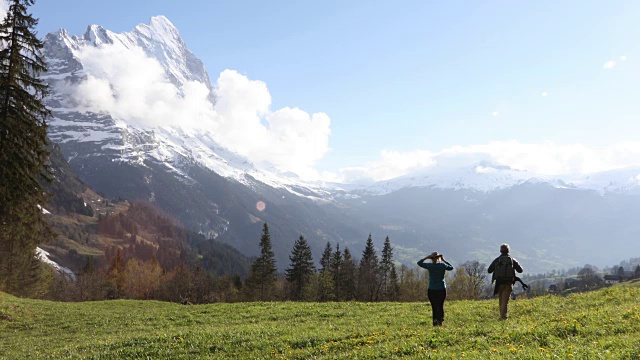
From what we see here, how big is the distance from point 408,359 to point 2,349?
23569mm

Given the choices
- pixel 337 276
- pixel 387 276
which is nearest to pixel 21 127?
pixel 337 276

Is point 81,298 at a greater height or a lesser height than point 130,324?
lesser

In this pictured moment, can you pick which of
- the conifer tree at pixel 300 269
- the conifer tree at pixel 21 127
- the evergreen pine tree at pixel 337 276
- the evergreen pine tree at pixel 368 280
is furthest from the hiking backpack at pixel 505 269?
the conifer tree at pixel 300 269

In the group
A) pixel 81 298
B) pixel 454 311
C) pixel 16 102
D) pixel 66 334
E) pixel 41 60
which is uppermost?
pixel 41 60

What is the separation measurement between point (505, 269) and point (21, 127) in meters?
33.3

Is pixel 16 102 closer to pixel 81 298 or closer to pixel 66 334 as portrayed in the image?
pixel 66 334

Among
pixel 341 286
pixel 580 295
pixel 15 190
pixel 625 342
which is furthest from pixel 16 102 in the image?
pixel 341 286

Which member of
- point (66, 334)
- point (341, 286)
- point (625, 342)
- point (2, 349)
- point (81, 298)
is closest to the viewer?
point (625, 342)

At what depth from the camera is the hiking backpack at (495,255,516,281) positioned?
1731 cm

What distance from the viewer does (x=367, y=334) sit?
1634 cm

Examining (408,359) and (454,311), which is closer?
(408,359)

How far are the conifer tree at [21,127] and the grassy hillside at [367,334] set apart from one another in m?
8.75

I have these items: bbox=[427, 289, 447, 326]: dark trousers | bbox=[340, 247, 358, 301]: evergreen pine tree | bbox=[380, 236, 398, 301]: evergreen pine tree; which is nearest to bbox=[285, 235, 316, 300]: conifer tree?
bbox=[340, 247, 358, 301]: evergreen pine tree

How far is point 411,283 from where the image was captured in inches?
4284
